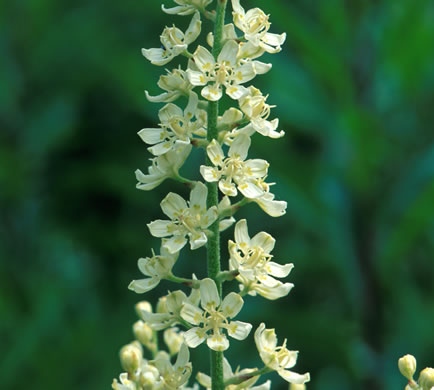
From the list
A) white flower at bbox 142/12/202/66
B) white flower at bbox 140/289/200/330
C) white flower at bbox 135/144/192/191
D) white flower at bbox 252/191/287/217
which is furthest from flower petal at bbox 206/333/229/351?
white flower at bbox 142/12/202/66

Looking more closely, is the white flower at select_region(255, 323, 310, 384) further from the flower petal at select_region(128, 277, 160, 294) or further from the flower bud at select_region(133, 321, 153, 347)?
the flower bud at select_region(133, 321, 153, 347)

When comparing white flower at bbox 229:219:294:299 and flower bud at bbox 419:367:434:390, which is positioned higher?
white flower at bbox 229:219:294:299

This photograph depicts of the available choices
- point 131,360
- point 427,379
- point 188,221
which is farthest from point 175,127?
point 427,379

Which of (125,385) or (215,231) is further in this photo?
(125,385)

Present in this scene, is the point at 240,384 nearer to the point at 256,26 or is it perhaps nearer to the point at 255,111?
the point at 255,111

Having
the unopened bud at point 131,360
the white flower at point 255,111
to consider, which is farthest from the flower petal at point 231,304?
the white flower at point 255,111

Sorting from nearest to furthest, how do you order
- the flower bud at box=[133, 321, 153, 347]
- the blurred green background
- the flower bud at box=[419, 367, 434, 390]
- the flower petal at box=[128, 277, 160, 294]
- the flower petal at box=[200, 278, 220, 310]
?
the flower petal at box=[200, 278, 220, 310] → the flower bud at box=[419, 367, 434, 390] → the flower petal at box=[128, 277, 160, 294] → the flower bud at box=[133, 321, 153, 347] → the blurred green background
